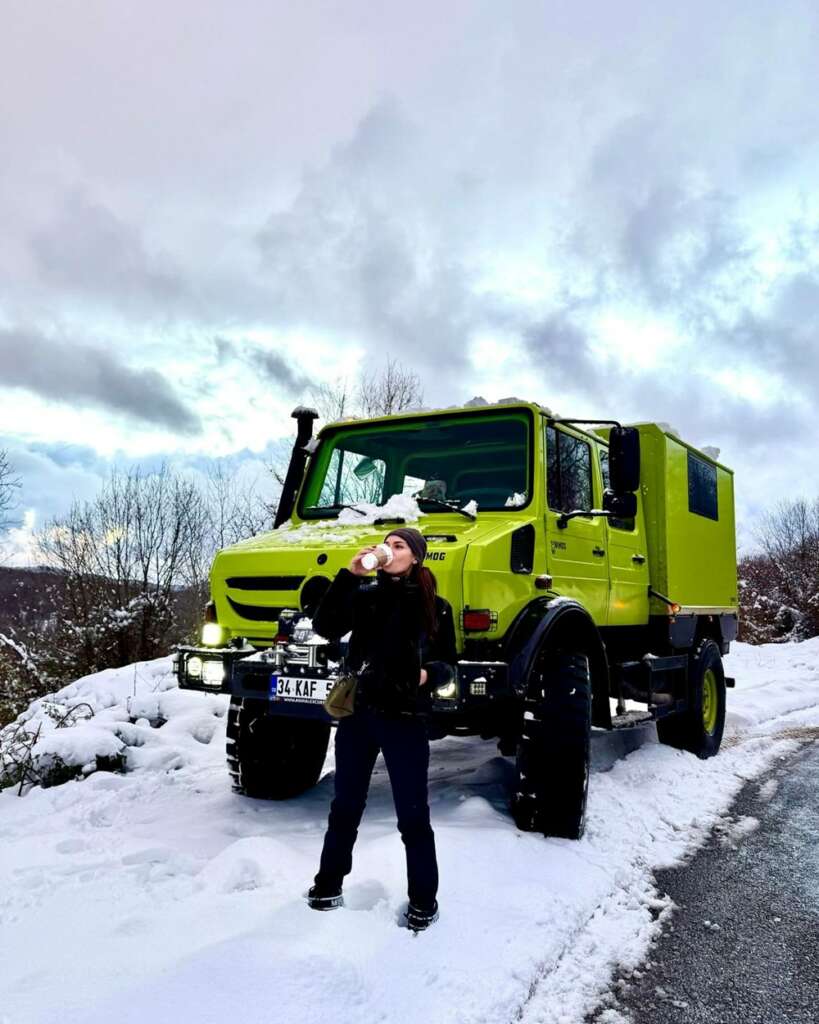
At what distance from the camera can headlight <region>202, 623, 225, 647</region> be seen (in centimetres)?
498

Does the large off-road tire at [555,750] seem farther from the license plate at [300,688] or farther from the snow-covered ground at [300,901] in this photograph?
the license plate at [300,688]

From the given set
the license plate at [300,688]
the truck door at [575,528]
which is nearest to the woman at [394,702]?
the license plate at [300,688]

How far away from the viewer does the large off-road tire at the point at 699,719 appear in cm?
721

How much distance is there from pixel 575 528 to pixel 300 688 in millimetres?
2282

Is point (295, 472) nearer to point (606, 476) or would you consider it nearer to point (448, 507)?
point (448, 507)

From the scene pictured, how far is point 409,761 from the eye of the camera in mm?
3260

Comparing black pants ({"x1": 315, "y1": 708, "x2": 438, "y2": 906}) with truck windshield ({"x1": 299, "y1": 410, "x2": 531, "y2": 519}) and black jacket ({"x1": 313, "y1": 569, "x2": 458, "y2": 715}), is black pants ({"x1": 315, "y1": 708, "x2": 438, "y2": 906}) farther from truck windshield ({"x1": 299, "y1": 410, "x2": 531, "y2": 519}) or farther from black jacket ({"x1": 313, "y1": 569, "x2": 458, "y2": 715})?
truck windshield ({"x1": 299, "y1": 410, "x2": 531, "y2": 519})

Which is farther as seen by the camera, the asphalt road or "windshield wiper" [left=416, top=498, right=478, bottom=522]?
"windshield wiper" [left=416, top=498, right=478, bottom=522]

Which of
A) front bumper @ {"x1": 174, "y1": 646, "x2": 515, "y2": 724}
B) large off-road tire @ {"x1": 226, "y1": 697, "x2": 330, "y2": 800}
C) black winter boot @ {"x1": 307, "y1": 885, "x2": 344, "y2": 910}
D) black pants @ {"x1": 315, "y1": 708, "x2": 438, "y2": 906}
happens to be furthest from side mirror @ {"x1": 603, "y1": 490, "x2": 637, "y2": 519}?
black winter boot @ {"x1": 307, "y1": 885, "x2": 344, "y2": 910}

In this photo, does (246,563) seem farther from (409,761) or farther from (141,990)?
(141,990)

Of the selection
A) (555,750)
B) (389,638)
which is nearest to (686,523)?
(555,750)

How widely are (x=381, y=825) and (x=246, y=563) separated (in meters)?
1.82

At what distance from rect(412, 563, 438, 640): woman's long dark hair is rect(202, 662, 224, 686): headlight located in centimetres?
180

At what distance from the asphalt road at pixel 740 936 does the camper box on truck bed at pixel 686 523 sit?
7.11 ft
